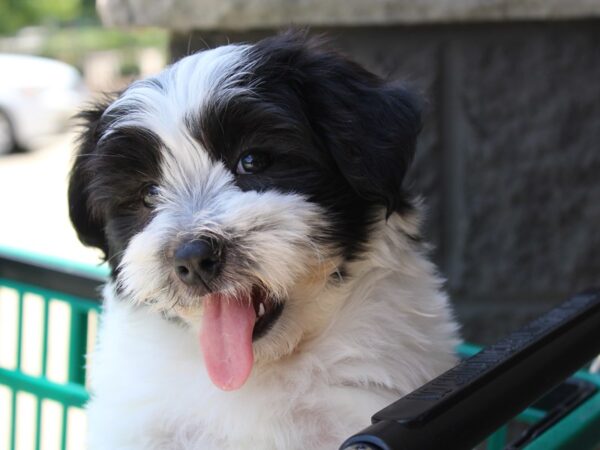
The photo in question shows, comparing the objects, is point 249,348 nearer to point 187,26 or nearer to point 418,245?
point 418,245

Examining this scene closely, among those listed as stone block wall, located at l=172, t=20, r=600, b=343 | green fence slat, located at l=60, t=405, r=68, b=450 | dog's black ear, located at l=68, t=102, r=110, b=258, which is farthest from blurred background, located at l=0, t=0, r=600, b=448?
green fence slat, located at l=60, t=405, r=68, b=450

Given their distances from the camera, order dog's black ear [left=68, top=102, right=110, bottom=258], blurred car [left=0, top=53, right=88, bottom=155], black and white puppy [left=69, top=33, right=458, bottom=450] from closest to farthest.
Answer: black and white puppy [left=69, top=33, right=458, bottom=450]
dog's black ear [left=68, top=102, right=110, bottom=258]
blurred car [left=0, top=53, right=88, bottom=155]

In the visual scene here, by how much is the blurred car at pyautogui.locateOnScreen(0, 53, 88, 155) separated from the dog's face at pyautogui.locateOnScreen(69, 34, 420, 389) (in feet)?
40.4

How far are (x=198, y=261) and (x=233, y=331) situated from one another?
232 mm

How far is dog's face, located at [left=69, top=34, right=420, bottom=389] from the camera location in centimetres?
192

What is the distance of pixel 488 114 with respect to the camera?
3.32m

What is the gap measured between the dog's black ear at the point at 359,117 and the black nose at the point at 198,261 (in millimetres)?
368

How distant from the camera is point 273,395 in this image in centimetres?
209

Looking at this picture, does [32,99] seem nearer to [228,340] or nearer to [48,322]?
[48,322]

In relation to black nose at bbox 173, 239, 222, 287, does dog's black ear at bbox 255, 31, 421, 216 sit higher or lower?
higher

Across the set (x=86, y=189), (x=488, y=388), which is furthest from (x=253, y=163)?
(x=488, y=388)

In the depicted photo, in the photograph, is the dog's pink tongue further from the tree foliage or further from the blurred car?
the tree foliage

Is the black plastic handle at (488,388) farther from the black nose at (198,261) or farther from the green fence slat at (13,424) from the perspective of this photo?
the green fence slat at (13,424)

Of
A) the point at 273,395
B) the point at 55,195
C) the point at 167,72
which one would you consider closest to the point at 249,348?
the point at 273,395
